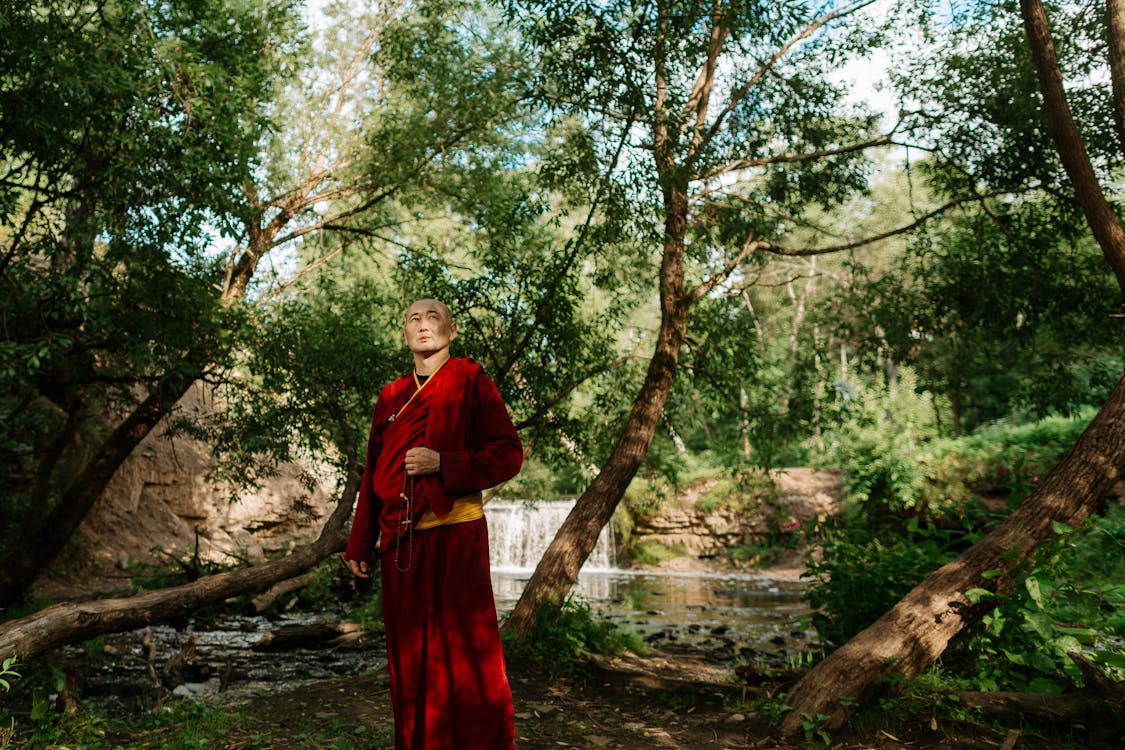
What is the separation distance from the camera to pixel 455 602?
11.2 feet

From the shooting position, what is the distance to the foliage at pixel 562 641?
6.27 m

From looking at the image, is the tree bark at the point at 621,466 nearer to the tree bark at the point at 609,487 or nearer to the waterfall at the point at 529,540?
the tree bark at the point at 609,487

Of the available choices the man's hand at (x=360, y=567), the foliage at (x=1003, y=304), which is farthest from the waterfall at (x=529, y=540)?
the man's hand at (x=360, y=567)

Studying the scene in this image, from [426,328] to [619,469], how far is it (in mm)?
4200

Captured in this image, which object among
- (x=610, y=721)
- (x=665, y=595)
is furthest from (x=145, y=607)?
(x=665, y=595)

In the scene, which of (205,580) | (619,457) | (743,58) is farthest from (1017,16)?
(205,580)

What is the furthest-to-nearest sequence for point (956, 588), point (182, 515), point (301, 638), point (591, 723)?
point (182, 515), point (301, 638), point (591, 723), point (956, 588)

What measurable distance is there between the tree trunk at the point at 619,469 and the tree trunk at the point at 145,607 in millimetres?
2097

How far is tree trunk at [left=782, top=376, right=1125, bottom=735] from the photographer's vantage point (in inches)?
174

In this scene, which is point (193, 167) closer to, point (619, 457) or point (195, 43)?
point (195, 43)

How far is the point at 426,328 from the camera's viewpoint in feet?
12.1

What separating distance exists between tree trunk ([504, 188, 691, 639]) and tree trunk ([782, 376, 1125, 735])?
2.72 metres

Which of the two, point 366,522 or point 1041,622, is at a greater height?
point 366,522

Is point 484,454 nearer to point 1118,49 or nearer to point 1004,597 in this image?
point 1004,597
